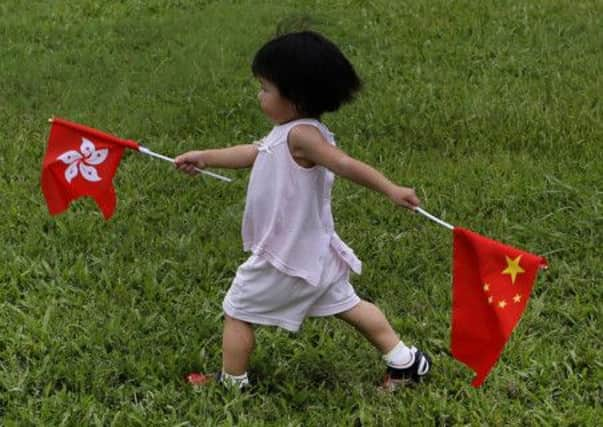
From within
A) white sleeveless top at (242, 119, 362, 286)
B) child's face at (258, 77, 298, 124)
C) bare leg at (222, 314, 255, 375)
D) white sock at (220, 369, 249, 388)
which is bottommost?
white sock at (220, 369, 249, 388)

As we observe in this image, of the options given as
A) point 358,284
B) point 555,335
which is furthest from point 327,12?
point 555,335

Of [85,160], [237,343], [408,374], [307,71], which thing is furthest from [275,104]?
[408,374]

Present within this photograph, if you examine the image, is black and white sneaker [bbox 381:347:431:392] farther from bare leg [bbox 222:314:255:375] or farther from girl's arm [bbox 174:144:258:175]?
girl's arm [bbox 174:144:258:175]

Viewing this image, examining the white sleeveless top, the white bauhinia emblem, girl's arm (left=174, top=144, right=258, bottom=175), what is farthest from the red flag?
the white sleeveless top

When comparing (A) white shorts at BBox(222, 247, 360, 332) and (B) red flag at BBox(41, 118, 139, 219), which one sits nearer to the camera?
(A) white shorts at BBox(222, 247, 360, 332)

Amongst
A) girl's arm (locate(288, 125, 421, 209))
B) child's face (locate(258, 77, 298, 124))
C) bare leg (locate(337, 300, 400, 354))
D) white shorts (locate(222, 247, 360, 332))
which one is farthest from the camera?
bare leg (locate(337, 300, 400, 354))

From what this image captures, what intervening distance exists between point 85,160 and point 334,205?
4.61ft

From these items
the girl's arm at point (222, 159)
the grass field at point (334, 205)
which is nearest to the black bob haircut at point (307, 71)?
the girl's arm at point (222, 159)

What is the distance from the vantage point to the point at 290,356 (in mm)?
3312

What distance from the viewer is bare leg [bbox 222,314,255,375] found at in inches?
117

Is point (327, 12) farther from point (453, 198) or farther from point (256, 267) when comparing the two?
point (256, 267)

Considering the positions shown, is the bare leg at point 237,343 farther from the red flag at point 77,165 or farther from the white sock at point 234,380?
the red flag at point 77,165

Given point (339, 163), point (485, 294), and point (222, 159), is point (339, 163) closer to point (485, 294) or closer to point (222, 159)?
point (222, 159)

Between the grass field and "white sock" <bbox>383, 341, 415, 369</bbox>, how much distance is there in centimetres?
10
